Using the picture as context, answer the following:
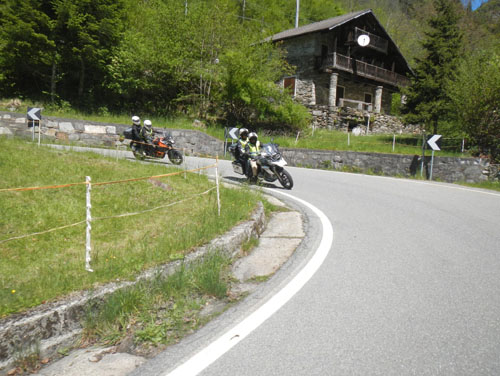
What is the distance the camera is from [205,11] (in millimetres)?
25938

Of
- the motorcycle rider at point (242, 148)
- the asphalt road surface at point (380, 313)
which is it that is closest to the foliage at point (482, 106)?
the motorcycle rider at point (242, 148)

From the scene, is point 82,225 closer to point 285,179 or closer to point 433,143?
point 285,179

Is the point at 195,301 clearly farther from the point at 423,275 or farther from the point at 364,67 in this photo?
the point at 364,67

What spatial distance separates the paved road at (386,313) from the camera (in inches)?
113

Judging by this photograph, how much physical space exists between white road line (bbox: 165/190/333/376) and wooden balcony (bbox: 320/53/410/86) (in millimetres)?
31428

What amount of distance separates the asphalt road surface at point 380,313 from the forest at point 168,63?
57.9ft

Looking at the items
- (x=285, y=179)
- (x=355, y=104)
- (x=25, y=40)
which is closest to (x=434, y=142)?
(x=285, y=179)

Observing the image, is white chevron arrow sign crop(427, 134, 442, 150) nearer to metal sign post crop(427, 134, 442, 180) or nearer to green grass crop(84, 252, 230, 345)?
metal sign post crop(427, 134, 442, 180)

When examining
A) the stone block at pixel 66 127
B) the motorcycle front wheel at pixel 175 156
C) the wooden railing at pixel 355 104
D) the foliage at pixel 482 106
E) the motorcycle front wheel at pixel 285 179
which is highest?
the wooden railing at pixel 355 104

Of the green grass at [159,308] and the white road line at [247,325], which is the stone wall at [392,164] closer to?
the white road line at [247,325]

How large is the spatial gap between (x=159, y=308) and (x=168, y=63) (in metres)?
22.9

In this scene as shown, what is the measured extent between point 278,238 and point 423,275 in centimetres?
229

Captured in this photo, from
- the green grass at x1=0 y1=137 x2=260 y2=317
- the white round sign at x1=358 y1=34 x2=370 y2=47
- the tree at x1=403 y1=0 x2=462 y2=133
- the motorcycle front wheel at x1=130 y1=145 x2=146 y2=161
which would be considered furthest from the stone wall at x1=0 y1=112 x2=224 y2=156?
the white round sign at x1=358 y1=34 x2=370 y2=47

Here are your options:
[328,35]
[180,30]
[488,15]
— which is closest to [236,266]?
[180,30]
